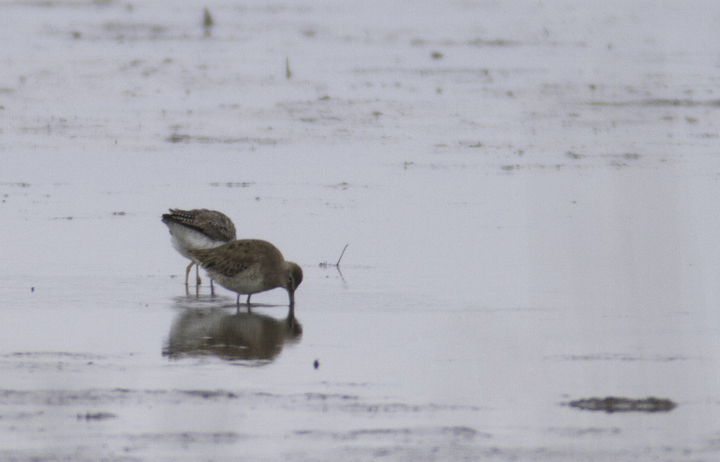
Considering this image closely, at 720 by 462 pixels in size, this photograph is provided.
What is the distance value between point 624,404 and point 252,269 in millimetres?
3962

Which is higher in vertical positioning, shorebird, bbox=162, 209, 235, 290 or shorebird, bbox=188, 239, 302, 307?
shorebird, bbox=162, 209, 235, 290

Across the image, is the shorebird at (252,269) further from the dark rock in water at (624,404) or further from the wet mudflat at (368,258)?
the dark rock in water at (624,404)

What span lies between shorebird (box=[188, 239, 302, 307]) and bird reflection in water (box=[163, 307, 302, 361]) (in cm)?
26

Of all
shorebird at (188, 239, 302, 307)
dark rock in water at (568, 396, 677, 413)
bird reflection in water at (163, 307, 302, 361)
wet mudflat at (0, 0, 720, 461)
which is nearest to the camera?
wet mudflat at (0, 0, 720, 461)

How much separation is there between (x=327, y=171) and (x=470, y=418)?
9.79m

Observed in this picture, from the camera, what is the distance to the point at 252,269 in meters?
10.0

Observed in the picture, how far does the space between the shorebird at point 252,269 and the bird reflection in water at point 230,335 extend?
261 mm

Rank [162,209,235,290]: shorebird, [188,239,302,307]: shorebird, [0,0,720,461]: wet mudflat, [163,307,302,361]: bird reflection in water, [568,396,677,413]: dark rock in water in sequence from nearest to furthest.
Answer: [0,0,720,461]: wet mudflat
[568,396,677,413]: dark rock in water
[163,307,302,361]: bird reflection in water
[188,239,302,307]: shorebird
[162,209,235,290]: shorebird

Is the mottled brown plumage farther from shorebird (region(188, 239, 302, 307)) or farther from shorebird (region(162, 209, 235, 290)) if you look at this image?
shorebird (region(188, 239, 302, 307))

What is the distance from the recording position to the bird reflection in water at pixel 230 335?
325 inches

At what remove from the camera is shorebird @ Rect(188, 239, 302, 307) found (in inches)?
391

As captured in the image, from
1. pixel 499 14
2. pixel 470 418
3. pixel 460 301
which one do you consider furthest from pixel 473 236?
pixel 499 14

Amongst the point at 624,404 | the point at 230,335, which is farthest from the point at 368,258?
the point at 624,404

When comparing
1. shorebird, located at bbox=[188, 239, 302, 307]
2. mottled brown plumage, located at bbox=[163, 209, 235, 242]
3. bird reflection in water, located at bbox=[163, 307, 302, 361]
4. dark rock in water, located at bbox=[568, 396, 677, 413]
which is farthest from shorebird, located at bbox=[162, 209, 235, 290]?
dark rock in water, located at bbox=[568, 396, 677, 413]
